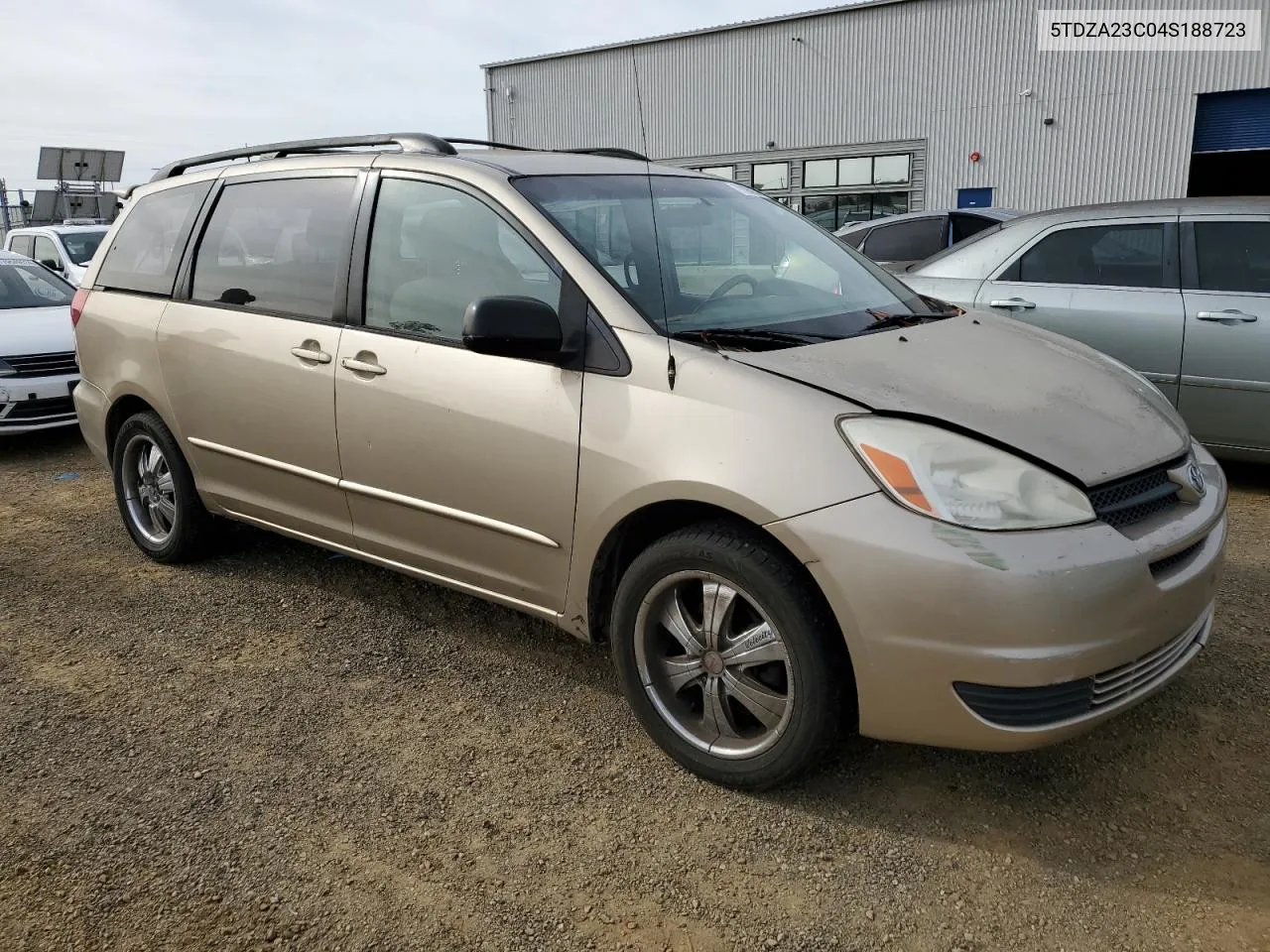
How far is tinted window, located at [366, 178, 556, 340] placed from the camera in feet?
9.98

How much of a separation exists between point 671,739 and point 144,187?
3712mm

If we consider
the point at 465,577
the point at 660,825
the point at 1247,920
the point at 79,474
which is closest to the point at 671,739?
the point at 660,825

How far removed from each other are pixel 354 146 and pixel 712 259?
1545 millimetres

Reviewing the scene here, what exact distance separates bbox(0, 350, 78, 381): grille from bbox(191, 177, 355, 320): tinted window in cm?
394

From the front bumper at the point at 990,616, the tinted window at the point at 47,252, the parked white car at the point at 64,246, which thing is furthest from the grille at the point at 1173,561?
the tinted window at the point at 47,252

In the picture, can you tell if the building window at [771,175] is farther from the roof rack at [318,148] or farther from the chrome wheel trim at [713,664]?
the chrome wheel trim at [713,664]

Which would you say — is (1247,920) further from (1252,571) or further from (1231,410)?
(1231,410)

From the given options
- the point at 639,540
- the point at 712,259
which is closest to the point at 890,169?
the point at 712,259

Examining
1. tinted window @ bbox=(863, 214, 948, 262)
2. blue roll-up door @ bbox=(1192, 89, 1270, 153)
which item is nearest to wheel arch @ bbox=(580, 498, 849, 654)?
tinted window @ bbox=(863, 214, 948, 262)

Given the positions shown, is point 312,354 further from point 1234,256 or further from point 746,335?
point 1234,256

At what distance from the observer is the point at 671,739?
9.13 ft

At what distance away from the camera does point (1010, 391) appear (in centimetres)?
266

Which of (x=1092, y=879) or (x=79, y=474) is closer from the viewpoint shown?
(x=1092, y=879)

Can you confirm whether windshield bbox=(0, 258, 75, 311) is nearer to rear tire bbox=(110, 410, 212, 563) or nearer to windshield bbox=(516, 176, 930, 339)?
rear tire bbox=(110, 410, 212, 563)
